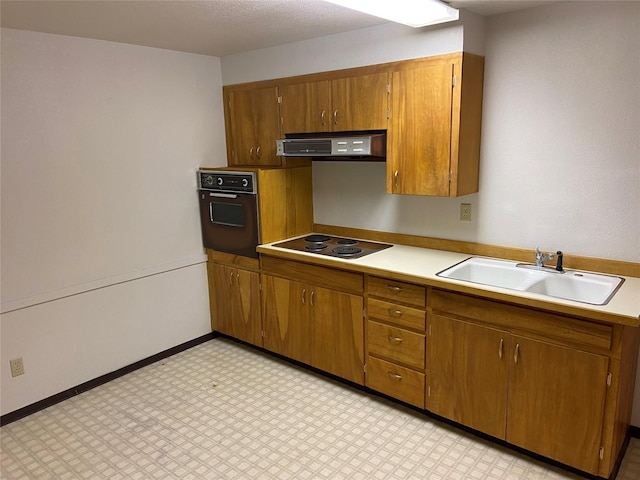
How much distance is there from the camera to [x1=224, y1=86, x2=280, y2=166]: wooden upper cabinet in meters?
3.55

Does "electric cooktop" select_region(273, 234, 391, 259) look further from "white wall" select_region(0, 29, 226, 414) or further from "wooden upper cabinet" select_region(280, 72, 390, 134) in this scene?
"white wall" select_region(0, 29, 226, 414)

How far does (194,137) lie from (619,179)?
2.88 m

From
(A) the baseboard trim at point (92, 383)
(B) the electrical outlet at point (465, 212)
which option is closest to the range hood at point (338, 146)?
(B) the electrical outlet at point (465, 212)

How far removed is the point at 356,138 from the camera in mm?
2916

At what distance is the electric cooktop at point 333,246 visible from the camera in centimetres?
312

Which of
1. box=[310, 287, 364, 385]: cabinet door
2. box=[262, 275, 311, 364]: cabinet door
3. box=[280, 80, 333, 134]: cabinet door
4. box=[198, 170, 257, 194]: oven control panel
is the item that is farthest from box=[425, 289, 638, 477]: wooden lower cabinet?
box=[198, 170, 257, 194]: oven control panel

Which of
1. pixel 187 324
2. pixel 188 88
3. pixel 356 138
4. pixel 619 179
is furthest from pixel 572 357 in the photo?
pixel 188 88

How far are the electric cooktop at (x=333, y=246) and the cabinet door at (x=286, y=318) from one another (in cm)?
26

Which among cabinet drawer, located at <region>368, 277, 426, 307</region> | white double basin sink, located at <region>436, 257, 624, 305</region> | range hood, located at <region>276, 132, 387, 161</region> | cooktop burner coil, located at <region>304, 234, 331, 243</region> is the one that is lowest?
cabinet drawer, located at <region>368, 277, 426, 307</region>

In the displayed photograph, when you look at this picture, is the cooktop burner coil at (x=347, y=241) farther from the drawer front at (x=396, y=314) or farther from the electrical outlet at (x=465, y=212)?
the electrical outlet at (x=465, y=212)

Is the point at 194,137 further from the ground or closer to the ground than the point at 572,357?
further from the ground

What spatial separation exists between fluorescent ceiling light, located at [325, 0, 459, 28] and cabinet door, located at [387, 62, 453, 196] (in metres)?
0.25

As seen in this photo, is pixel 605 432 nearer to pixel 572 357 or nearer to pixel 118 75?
pixel 572 357

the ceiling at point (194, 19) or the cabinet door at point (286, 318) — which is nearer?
the ceiling at point (194, 19)
